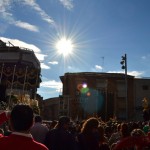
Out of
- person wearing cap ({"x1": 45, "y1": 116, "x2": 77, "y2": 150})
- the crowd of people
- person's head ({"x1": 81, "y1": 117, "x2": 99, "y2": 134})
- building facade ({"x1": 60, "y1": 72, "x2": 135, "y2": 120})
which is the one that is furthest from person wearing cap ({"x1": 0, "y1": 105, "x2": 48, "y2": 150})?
building facade ({"x1": 60, "y1": 72, "x2": 135, "y2": 120})

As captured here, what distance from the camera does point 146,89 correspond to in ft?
178

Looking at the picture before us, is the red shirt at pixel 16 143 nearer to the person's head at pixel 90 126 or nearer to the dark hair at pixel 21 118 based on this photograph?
the dark hair at pixel 21 118

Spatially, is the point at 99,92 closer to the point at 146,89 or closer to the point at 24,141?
the point at 146,89

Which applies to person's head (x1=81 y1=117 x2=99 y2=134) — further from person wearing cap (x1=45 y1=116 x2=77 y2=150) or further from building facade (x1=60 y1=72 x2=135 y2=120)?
building facade (x1=60 y1=72 x2=135 y2=120)

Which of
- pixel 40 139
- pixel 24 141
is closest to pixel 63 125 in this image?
pixel 40 139

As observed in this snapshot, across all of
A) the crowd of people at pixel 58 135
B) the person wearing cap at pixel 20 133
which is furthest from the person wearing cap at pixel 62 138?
the person wearing cap at pixel 20 133

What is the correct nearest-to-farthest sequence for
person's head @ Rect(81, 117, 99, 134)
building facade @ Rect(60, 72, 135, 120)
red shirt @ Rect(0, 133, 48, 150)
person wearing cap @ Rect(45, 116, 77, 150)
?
1. red shirt @ Rect(0, 133, 48, 150)
2. person wearing cap @ Rect(45, 116, 77, 150)
3. person's head @ Rect(81, 117, 99, 134)
4. building facade @ Rect(60, 72, 135, 120)

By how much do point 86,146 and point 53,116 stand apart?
47.9 metres

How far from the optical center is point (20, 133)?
3.04 m

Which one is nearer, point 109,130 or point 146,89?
point 109,130

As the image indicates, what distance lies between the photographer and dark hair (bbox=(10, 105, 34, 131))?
304 cm

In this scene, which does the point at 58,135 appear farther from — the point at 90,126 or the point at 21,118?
the point at 21,118

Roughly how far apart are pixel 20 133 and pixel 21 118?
0.13m

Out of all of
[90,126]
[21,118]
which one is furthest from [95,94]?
[21,118]
